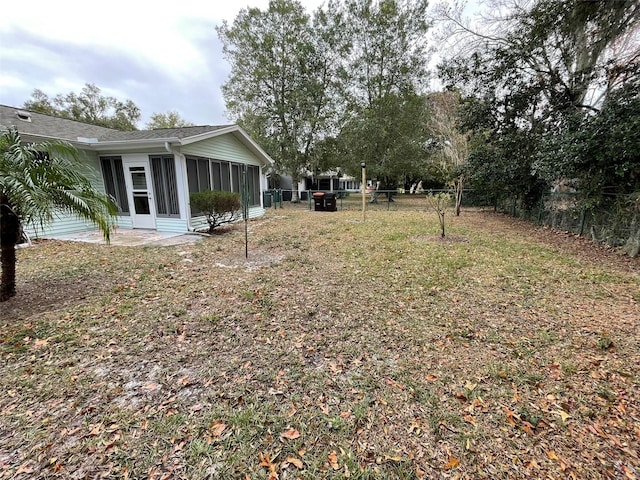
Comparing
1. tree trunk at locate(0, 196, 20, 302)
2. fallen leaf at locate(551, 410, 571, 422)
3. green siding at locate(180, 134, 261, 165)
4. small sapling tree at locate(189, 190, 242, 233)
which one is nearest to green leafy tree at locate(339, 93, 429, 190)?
green siding at locate(180, 134, 261, 165)

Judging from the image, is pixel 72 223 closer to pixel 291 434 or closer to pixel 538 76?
pixel 291 434

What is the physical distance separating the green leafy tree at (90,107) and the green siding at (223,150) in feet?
77.1

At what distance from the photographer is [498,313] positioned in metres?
3.32

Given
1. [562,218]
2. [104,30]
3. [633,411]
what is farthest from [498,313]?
[104,30]

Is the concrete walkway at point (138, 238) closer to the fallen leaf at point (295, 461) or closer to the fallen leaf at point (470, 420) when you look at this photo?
the fallen leaf at point (295, 461)

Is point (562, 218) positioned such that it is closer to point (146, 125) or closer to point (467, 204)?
point (467, 204)

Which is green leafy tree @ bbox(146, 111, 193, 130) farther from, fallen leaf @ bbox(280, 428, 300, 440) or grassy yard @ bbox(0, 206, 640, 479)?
fallen leaf @ bbox(280, 428, 300, 440)

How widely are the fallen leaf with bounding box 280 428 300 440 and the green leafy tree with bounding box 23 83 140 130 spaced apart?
108 ft

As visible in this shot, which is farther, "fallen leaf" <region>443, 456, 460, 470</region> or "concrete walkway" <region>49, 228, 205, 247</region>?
"concrete walkway" <region>49, 228, 205, 247</region>

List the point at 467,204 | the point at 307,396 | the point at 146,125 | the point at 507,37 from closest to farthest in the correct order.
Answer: the point at 307,396 → the point at 507,37 → the point at 467,204 → the point at 146,125

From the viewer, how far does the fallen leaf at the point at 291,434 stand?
1759mm

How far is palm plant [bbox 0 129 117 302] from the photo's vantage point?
2939 millimetres

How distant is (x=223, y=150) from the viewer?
9359 millimetres

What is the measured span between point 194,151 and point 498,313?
8.21 m
